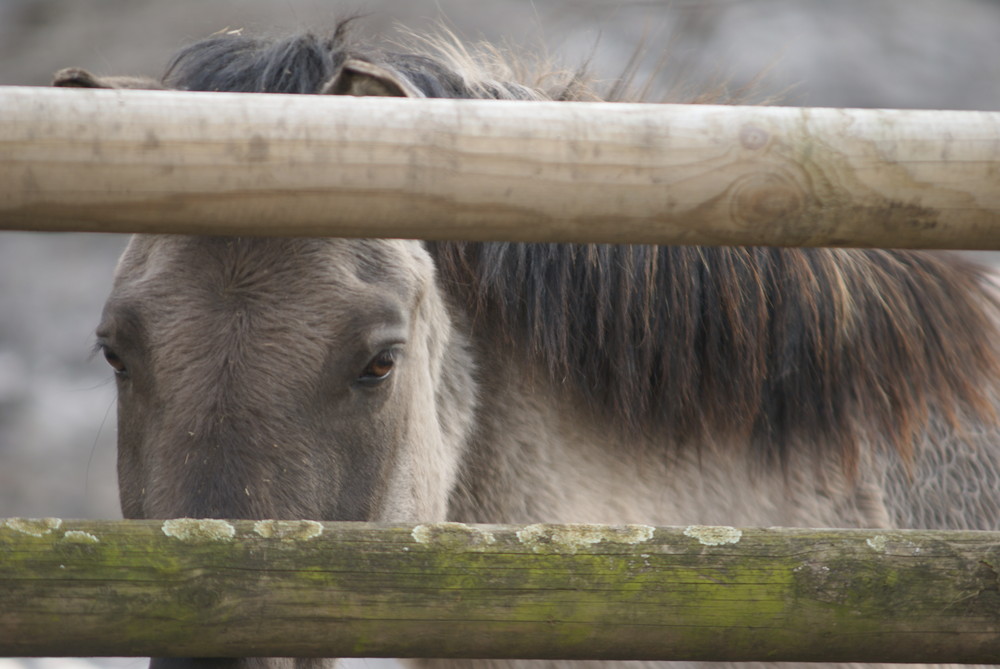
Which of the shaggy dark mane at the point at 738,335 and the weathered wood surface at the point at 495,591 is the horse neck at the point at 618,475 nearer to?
the shaggy dark mane at the point at 738,335

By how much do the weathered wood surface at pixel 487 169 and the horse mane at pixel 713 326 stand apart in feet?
2.63

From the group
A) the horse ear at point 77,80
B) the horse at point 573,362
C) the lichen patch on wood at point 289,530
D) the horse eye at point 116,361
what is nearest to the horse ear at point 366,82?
the horse at point 573,362

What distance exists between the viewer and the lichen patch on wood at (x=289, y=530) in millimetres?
1123

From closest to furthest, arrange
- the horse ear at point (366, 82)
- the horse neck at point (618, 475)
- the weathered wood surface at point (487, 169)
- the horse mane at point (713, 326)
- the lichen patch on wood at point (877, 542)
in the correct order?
the weathered wood surface at point (487, 169) < the lichen patch on wood at point (877, 542) < the horse ear at point (366, 82) < the horse mane at point (713, 326) < the horse neck at point (618, 475)

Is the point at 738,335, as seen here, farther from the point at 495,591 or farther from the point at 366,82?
the point at 495,591

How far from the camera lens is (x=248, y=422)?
1.53 m

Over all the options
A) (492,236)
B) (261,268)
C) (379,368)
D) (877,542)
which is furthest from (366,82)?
(877,542)

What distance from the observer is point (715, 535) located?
1.17 meters

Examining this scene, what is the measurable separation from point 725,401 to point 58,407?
642 cm

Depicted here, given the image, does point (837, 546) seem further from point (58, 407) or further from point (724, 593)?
point (58, 407)

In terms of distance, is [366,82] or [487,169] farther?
[366,82]

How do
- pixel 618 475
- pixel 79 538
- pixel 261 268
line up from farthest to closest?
pixel 618 475 < pixel 261 268 < pixel 79 538

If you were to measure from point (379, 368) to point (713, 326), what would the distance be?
720mm

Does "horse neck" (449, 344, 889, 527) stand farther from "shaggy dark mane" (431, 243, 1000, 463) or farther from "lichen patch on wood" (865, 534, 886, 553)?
"lichen patch on wood" (865, 534, 886, 553)
